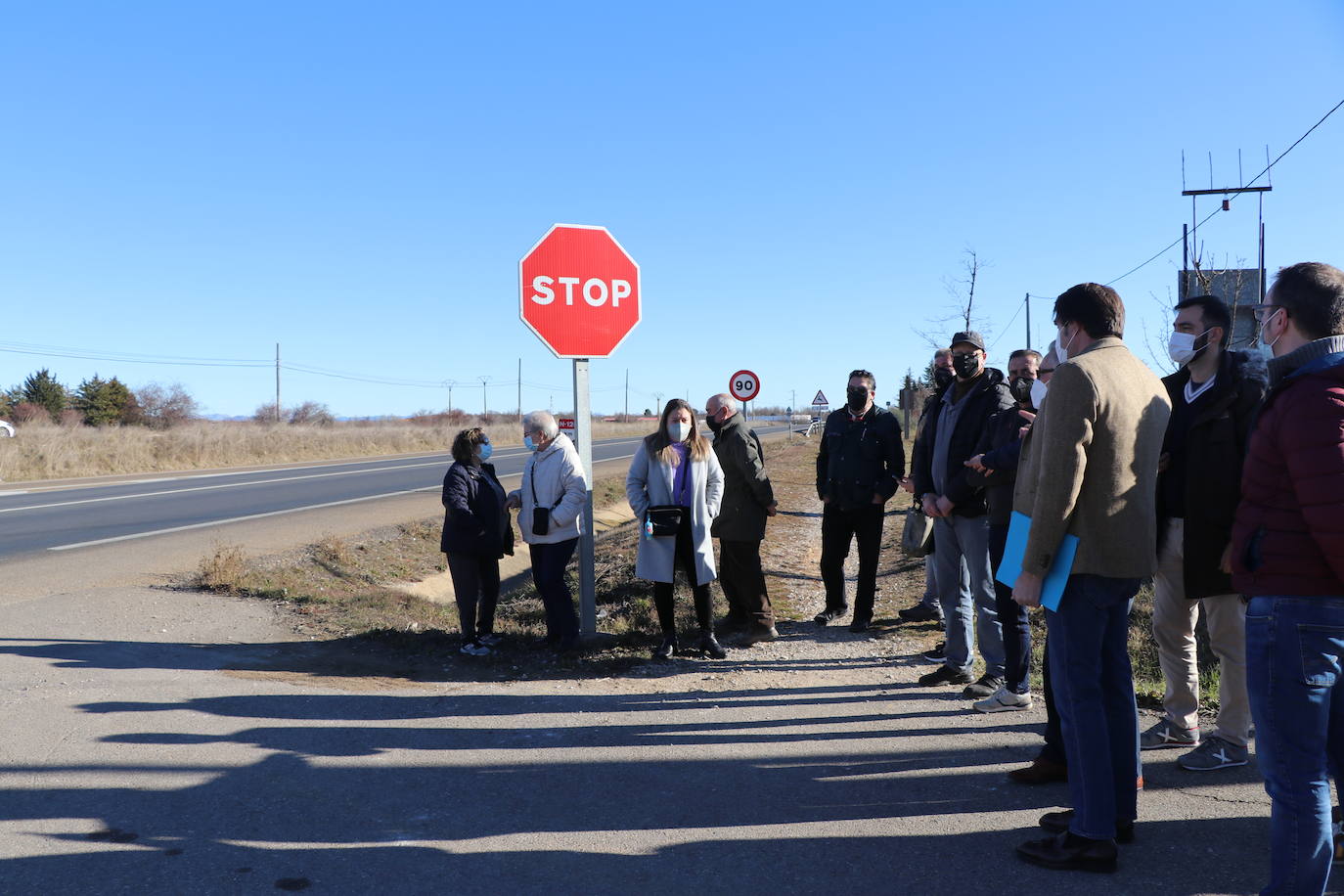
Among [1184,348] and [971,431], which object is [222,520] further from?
[1184,348]

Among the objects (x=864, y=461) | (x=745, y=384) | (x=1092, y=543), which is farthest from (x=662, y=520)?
(x=745, y=384)

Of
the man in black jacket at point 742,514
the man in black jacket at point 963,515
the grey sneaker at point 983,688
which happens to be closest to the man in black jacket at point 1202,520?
the grey sneaker at point 983,688

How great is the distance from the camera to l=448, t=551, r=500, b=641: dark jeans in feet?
22.1

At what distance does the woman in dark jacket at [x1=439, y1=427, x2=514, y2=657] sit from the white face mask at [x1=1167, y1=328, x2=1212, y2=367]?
14.9 feet

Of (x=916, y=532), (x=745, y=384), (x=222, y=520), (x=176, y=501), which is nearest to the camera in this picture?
→ (x=916, y=532)

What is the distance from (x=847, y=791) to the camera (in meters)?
4.09

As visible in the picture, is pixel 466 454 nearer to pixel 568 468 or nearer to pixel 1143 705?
pixel 568 468

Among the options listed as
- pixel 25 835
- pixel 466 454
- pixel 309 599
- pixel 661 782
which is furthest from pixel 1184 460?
pixel 309 599

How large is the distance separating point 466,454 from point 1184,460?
4.75 metres

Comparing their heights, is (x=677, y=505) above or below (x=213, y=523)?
above

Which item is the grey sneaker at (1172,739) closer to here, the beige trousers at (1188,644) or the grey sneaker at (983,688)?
the beige trousers at (1188,644)

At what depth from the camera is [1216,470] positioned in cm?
407

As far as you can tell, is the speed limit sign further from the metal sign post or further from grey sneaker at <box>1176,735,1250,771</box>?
grey sneaker at <box>1176,735,1250,771</box>

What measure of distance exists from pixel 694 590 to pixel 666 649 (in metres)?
0.46
